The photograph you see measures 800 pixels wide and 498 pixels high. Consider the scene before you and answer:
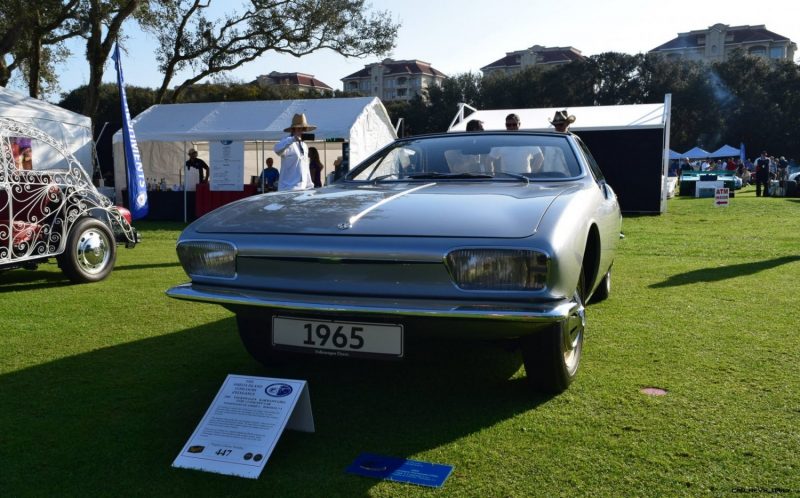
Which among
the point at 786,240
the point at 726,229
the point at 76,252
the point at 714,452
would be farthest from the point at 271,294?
the point at 726,229

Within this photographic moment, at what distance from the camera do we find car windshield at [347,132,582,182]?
3715 mm

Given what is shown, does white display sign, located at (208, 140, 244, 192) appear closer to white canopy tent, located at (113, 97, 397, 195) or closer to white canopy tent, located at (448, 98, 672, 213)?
white canopy tent, located at (113, 97, 397, 195)

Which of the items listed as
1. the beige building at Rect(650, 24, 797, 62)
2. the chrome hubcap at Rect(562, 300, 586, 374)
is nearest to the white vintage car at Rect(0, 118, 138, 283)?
the chrome hubcap at Rect(562, 300, 586, 374)

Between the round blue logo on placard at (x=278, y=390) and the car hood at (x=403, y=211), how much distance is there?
661 millimetres

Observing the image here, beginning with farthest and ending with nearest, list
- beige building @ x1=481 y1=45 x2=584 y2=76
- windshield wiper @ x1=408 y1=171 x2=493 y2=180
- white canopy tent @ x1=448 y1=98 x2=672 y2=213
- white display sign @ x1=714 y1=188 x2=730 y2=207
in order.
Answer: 1. beige building @ x1=481 y1=45 x2=584 y2=76
2. white display sign @ x1=714 y1=188 x2=730 y2=207
3. white canopy tent @ x1=448 y1=98 x2=672 y2=213
4. windshield wiper @ x1=408 y1=171 x2=493 y2=180

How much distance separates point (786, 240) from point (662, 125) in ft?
21.4

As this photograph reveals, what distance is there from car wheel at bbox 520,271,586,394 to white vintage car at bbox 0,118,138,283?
5072 millimetres

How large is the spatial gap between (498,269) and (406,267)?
1.21 feet

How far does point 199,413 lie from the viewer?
3.06m

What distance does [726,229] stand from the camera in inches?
468

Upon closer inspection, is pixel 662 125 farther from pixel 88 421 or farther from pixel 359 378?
pixel 88 421

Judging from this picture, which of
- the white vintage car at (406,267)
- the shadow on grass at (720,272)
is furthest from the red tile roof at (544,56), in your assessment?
the white vintage car at (406,267)

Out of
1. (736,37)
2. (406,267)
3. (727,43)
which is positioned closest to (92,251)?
(406,267)

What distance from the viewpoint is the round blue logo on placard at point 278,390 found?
2654 mm
